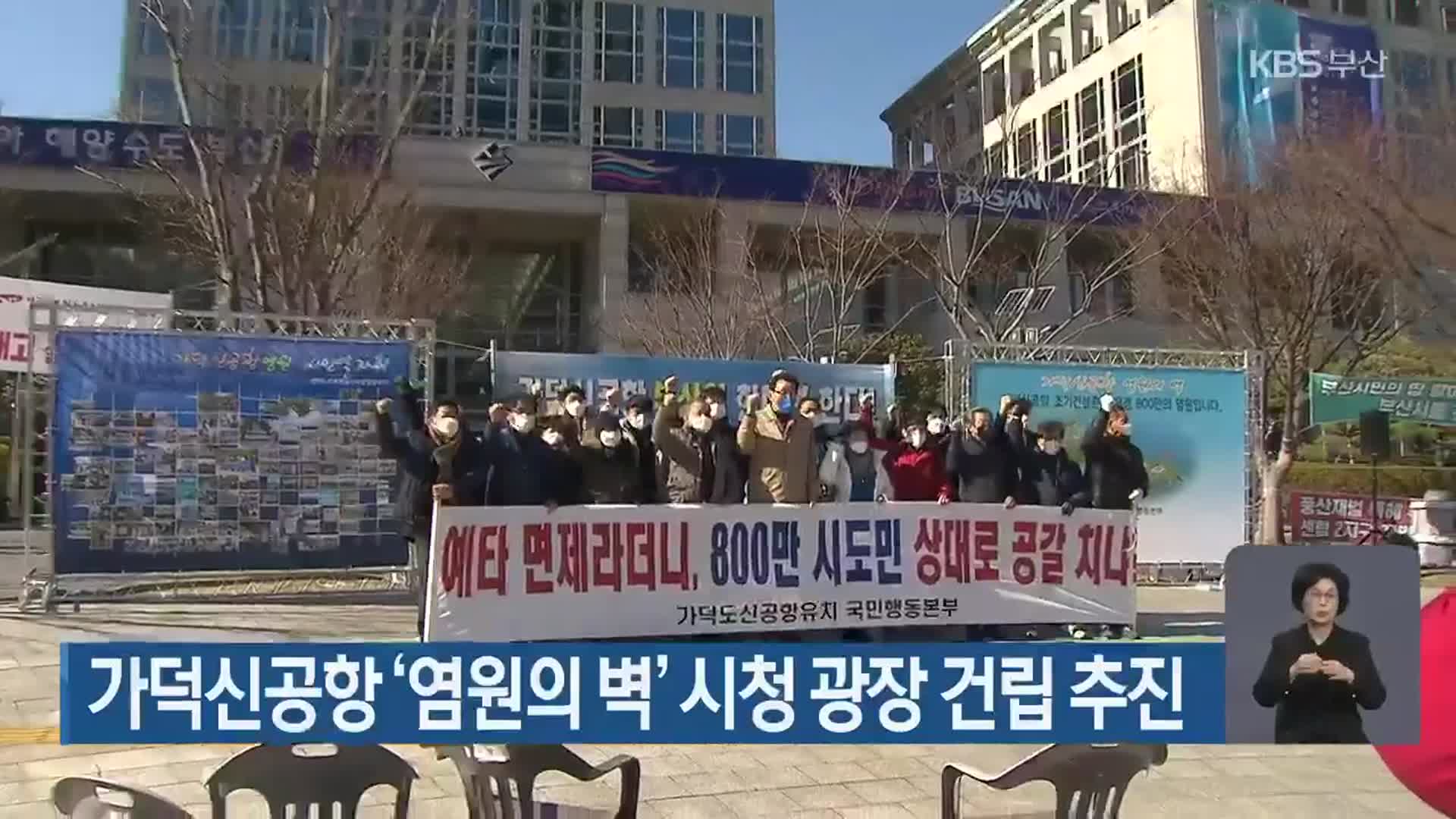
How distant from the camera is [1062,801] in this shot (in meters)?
2.82

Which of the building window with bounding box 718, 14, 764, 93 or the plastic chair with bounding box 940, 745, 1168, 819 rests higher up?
the building window with bounding box 718, 14, 764, 93

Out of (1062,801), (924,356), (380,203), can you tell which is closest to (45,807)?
(1062,801)

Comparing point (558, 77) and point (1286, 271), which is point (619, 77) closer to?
point (558, 77)

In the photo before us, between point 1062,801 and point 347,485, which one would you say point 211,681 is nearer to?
point 1062,801

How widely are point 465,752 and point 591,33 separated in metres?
31.0

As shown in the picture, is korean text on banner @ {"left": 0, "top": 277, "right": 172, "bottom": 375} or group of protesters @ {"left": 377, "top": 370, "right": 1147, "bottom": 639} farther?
korean text on banner @ {"left": 0, "top": 277, "right": 172, "bottom": 375}

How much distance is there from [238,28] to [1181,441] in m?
10.8

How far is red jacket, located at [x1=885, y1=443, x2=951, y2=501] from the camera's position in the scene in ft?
24.1

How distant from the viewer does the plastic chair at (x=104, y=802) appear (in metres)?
2.47

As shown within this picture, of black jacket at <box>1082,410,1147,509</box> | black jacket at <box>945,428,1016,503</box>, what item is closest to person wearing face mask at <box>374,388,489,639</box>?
black jacket at <box>945,428,1016,503</box>

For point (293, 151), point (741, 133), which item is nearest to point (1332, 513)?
point (293, 151)

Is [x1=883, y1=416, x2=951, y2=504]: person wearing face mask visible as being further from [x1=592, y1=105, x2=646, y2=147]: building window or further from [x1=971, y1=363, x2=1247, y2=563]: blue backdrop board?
[x1=592, y1=105, x2=646, y2=147]: building window

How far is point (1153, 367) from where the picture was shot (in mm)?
9594

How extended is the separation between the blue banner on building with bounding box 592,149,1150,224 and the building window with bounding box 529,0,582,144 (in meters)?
7.56
